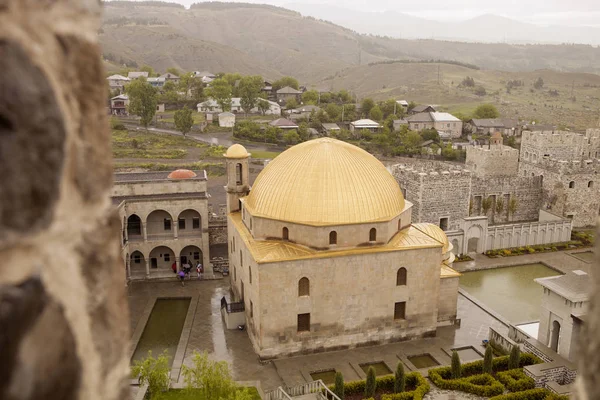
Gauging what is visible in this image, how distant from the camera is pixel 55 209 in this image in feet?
8.26

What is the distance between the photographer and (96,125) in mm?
2939

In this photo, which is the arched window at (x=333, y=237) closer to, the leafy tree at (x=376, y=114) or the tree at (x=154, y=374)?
the tree at (x=154, y=374)

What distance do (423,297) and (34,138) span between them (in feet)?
71.6

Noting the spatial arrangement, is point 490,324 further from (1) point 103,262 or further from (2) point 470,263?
(1) point 103,262

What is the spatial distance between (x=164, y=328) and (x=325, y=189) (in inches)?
403

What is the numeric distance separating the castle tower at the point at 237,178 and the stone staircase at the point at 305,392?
34.7 ft

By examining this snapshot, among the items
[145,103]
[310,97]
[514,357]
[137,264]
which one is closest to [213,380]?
[514,357]

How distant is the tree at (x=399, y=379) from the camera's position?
18.8m

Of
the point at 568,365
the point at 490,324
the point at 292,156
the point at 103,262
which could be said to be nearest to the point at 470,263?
the point at 490,324

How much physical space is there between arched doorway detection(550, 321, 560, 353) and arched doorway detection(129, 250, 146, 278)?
21.1 m

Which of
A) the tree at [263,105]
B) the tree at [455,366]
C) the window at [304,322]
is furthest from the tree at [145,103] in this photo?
the tree at [455,366]

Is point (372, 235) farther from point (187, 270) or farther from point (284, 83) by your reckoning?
point (284, 83)

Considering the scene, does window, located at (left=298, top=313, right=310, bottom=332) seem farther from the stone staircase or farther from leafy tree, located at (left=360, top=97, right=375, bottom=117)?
leafy tree, located at (left=360, top=97, right=375, bottom=117)

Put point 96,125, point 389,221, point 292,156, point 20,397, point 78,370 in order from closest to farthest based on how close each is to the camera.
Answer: point 20,397 → point 78,370 → point 96,125 → point 389,221 → point 292,156
